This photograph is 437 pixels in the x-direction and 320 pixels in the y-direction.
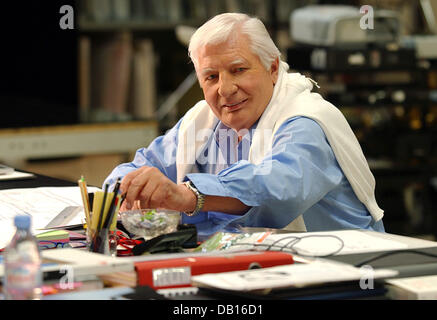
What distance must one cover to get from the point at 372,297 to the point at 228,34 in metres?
0.92

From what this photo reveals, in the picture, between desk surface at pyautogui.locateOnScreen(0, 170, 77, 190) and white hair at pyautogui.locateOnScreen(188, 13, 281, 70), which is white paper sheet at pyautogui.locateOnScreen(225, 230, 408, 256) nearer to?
white hair at pyautogui.locateOnScreen(188, 13, 281, 70)

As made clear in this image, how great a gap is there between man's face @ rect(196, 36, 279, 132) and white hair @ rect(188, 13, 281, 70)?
0.04 ft

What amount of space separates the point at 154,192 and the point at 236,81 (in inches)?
18.3

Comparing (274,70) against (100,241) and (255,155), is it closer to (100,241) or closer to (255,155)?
(255,155)

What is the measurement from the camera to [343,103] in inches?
163

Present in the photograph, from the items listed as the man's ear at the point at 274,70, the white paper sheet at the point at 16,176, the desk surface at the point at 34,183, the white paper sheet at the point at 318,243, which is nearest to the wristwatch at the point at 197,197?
the white paper sheet at the point at 318,243

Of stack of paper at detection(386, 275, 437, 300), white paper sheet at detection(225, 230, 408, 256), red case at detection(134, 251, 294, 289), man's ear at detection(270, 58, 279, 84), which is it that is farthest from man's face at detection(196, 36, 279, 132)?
stack of paper at detection(386, 275, 437, 300)

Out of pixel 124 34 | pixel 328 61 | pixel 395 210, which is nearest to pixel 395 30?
pixel 328 61

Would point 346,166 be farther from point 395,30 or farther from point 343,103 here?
point 395,30

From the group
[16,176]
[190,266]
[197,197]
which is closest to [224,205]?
[197,197]

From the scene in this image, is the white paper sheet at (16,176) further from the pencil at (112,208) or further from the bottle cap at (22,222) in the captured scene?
the bottle cap at (22,222)

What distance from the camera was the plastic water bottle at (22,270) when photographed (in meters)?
1.17

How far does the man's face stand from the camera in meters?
2.04

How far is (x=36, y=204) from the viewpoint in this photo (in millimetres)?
2150
